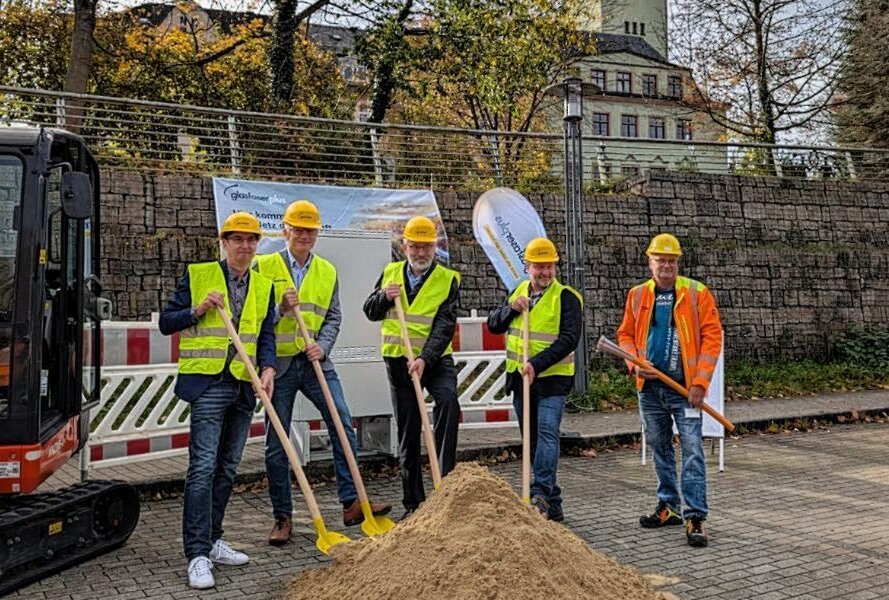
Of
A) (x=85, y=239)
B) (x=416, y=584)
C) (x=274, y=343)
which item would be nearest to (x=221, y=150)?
(x=85, y=239)

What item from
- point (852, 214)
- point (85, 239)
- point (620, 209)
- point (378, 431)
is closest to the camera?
point (85, 239)

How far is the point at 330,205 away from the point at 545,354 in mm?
7430

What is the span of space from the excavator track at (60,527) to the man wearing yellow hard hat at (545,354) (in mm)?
2975

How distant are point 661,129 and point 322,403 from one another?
58598 millimetres

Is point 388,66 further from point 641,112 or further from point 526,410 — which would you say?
point 641,112

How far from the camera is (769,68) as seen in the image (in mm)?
23609

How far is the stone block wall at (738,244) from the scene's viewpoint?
14.4 m

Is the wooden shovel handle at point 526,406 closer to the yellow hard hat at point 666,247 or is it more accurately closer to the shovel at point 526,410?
the shovel at point 526,410

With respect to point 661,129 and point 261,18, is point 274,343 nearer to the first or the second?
point 261,18

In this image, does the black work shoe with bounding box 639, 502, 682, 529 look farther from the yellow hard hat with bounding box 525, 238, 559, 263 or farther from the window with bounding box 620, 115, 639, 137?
the window with bounding box 620, 115, 639, 137

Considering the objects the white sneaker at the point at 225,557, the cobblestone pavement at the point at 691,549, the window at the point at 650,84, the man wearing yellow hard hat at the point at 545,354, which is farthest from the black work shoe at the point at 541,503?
the window at the point at 650,84

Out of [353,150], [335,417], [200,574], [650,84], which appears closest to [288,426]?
[335,417]

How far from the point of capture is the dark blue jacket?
4.98m

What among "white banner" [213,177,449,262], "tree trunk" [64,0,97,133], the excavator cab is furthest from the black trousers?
"tree trunk" [64,0,97,133]
